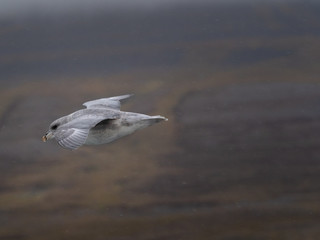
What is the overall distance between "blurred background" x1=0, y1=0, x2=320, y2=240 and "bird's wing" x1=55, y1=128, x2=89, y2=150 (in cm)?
137

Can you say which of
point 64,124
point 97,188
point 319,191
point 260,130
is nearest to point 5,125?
point 97,188

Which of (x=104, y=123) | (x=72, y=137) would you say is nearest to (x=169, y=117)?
(x=104, y=123)

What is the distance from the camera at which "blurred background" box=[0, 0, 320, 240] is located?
28.3ft

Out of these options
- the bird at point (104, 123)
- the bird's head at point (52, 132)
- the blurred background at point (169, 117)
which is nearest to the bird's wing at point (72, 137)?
the bird at point (104, 123)

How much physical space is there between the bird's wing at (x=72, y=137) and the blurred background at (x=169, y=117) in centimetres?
137

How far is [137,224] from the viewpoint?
8.57 meters

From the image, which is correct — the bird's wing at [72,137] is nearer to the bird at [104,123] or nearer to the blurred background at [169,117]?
the bird at [104,123]

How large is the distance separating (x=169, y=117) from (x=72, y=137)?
8.87 ft

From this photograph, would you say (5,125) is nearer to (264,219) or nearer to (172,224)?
(172,224)

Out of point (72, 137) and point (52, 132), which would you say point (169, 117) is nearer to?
point (52, 132)

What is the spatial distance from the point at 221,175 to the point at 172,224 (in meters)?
0.92

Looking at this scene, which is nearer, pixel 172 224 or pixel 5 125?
pixel 172 224

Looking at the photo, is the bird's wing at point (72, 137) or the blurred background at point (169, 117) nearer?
the bird's wing at point (72, 137)

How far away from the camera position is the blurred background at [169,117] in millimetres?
8641
